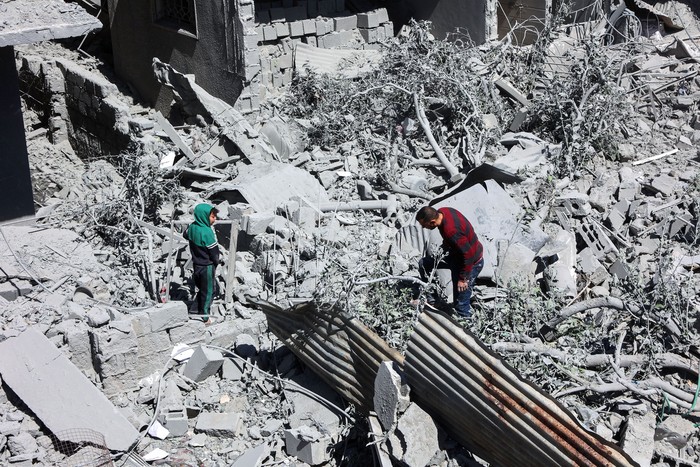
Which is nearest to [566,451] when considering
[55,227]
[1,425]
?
[1,425]

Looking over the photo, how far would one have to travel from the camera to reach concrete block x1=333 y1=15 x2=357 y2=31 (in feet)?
44.3

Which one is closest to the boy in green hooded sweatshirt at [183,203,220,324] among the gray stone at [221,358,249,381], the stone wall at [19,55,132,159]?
the gray stone at [221,358,249,381]

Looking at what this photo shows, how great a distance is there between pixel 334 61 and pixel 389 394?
8.09 meters

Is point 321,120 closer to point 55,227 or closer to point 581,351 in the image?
point 55,227

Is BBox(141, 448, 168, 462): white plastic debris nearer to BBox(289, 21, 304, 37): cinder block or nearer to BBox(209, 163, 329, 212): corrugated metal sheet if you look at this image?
BBox(209, 163, 329, 212): corrugated metal sheet

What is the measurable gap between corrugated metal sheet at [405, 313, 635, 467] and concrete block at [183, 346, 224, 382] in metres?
2.08

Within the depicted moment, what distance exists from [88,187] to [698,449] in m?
8.90

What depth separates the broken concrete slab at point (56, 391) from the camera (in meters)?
6.41

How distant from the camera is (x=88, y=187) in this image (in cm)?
1173

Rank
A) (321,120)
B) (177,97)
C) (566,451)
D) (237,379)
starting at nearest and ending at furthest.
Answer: (566,451) < (237,379) < (321,120) < (177,97)

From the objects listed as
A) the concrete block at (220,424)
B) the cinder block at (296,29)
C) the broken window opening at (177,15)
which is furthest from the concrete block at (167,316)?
the cinder block at (296,29)

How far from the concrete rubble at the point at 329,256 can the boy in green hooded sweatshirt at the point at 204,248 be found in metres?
0.33

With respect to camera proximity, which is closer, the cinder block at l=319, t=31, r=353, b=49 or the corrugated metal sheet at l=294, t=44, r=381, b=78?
the corrugated metal sheet at l=294, t=44, r=381, b=78

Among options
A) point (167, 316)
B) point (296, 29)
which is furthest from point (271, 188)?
point (296, 29)
